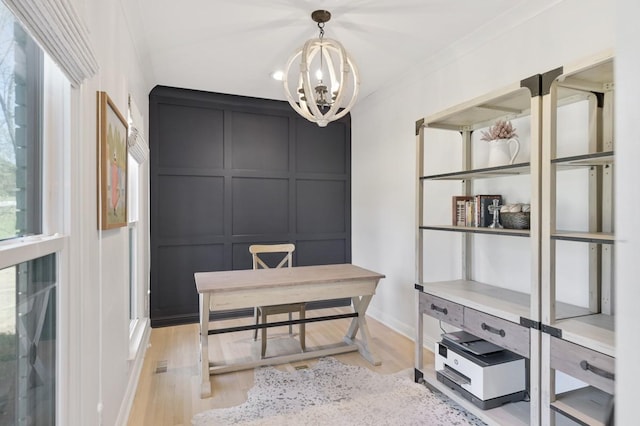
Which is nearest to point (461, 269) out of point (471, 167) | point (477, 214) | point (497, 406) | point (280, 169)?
point (477, 214)

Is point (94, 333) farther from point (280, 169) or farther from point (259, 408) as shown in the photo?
point (280, 169)

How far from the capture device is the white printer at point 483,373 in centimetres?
204

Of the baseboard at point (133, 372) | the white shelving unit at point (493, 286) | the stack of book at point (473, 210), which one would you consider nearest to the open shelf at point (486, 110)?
the white shelving unit at point (493, 286)

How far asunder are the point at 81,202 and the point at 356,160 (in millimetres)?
3423

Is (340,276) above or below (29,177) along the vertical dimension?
below

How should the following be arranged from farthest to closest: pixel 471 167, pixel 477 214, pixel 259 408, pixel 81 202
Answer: pixel 471 167 < pixel 477 214 < pixel 259 408 < pixel 81 202

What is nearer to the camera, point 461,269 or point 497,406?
point 497,406

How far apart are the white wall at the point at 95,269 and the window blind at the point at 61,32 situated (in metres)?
0.10

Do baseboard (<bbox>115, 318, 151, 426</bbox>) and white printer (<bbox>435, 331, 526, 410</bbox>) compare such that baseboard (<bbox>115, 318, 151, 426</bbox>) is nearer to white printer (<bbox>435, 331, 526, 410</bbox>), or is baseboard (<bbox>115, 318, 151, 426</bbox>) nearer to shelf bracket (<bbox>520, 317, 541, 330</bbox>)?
white printer (<bbox>435, 331, 526, 410</bbox>)

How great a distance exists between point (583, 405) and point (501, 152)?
1.35m

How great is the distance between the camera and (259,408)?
220 cm

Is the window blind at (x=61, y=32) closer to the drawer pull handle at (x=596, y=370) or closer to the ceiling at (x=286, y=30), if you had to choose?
the ceiling at (x=286, y=30)

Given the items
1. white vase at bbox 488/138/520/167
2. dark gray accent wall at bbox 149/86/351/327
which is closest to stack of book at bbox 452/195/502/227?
white vase at bbox 488/138/520/167

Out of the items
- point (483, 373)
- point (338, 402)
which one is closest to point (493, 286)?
point (483, 373)
